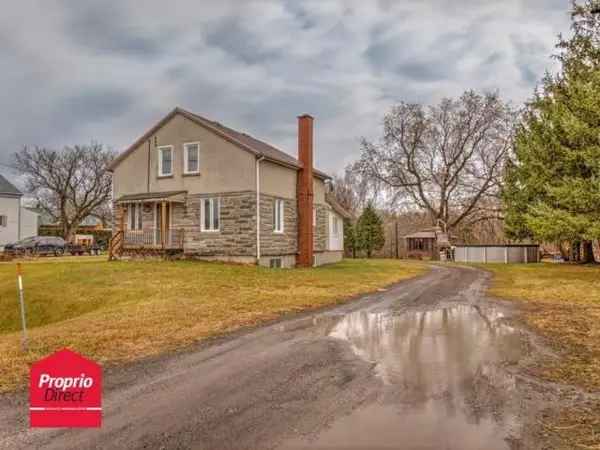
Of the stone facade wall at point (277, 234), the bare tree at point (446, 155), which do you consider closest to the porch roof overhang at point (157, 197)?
the stone facade wall at point (277, 234)

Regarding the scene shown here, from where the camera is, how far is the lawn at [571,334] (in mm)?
3818

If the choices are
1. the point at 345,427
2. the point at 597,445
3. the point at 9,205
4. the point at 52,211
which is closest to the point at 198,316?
the point at 345,427

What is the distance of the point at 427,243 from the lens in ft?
140

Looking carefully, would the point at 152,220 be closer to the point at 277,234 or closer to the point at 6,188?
the point at 277,234

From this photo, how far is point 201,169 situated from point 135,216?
16.0ft

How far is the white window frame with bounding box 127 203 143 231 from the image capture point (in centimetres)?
2316

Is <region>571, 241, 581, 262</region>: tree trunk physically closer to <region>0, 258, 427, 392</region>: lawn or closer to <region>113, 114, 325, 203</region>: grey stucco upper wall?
<region>0, 258, 427, 392</region>: lawn

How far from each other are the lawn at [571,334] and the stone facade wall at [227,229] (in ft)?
35.3

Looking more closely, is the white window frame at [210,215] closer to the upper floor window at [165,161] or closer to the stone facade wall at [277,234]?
the stone facade wall at [277,234]

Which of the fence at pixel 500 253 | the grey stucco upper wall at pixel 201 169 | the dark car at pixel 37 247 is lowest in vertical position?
the fence at pixel 500 253

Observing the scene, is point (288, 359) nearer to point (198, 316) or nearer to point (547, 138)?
point (198, 316)

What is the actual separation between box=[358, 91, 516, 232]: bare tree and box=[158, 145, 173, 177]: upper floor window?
22645 mm

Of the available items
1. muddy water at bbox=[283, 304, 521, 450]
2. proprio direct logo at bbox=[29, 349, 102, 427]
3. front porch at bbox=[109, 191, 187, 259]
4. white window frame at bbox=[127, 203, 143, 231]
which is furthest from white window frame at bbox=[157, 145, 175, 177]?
proprio direct logo at bbox=[29, 349, 102, 427]

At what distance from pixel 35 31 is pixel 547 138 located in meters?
25.4
